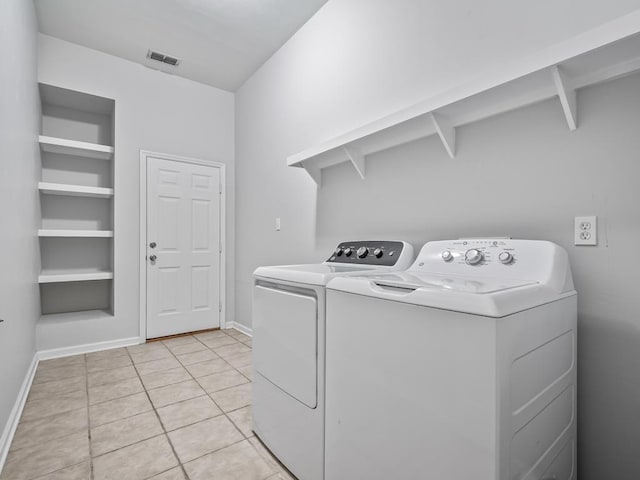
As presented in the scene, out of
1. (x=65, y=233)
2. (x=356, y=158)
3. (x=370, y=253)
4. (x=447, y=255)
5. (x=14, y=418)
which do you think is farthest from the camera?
(x=65, y=233)

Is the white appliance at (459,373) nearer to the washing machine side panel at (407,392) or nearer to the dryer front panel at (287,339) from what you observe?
the washing machine side panel at (407,392)

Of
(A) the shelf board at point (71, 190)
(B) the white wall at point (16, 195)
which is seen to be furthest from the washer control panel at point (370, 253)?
(A) the shelf board at point (71, 190)

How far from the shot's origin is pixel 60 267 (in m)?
3.49

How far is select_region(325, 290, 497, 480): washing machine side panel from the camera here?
2.78ft

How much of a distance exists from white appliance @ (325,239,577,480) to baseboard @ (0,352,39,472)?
1.61 m

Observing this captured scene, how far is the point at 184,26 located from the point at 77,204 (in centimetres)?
221

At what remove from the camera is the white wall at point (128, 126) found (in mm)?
3164

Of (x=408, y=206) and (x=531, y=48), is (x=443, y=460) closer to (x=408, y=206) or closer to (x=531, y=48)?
(x=408, y=206)

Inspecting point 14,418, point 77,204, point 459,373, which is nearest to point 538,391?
point 459,373

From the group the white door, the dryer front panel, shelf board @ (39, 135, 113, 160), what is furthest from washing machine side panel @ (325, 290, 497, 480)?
shelf board @ (39, 135, 113, 160)

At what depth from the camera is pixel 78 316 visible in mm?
3377

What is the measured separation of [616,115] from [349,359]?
52.6 inches

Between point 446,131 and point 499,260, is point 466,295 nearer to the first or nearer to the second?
point 499,260

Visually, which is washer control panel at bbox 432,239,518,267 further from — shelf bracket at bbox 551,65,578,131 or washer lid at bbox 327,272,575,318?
shelf bracket at bbox 551,65,578,131
